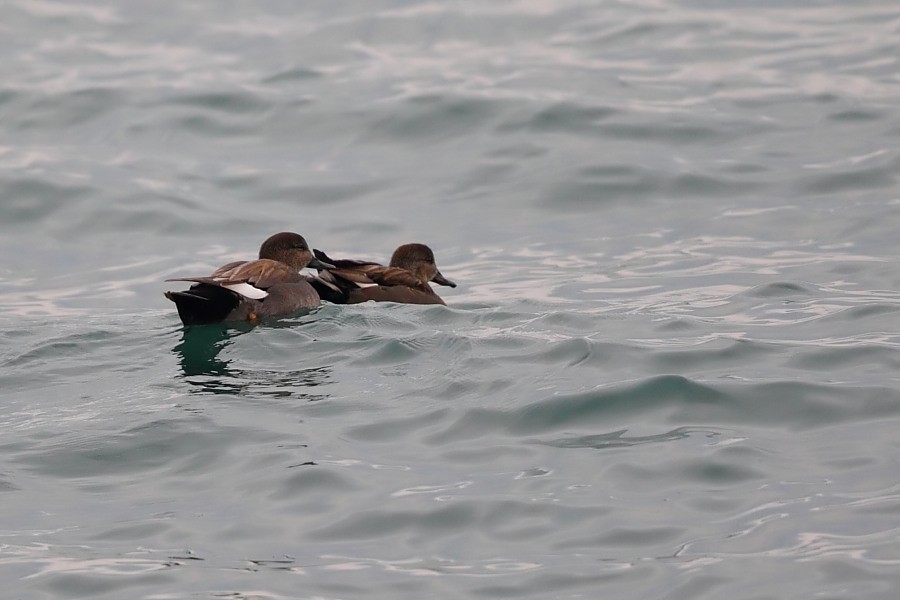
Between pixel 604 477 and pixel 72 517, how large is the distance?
2.61 metres

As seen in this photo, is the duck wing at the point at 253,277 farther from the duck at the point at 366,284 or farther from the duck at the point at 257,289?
the duck at the point at 366,284

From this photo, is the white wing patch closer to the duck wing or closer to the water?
the duck wing

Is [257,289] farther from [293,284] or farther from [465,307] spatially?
[465,307]

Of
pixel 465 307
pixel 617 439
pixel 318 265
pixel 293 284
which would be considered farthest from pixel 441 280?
pixel 617 439

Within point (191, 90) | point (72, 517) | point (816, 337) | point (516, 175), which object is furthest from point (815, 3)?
point (72, 517)

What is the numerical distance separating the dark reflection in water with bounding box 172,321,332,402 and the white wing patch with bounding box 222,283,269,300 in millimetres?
301

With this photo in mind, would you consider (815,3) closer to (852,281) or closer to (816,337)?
(852,281)

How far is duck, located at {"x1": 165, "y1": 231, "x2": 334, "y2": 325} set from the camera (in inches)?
388

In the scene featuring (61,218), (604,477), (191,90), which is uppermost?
(191,90)

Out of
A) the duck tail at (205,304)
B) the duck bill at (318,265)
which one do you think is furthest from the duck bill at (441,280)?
the duck tail at (205,304)

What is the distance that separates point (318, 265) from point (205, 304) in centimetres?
155

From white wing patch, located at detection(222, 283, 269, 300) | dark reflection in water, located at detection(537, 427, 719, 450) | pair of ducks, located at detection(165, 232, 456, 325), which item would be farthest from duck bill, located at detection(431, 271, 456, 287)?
dark reflection in water, located at detection(537, 427, 719, 450)

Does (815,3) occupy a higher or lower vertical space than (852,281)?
higher

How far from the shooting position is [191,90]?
715 inches
